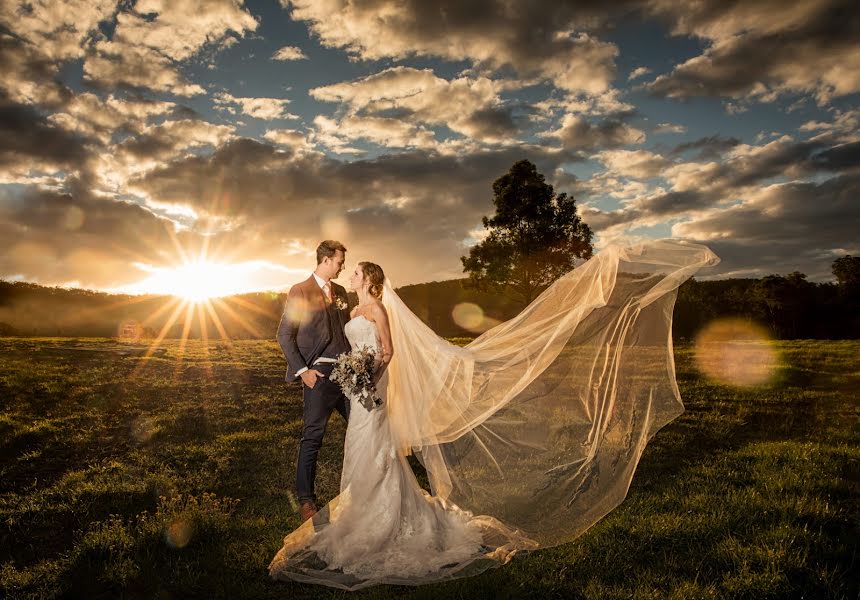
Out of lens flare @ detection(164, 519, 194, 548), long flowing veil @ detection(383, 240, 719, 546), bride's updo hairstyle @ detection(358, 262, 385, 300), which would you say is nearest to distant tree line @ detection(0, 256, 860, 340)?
long flowing veil @ detection(383, 240, 719, 546)

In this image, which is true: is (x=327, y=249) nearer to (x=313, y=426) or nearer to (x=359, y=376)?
(x=359, y=376)

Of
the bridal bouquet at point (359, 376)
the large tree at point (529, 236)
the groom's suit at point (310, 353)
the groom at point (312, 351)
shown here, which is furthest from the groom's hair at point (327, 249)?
the large tree at point (529, 236)

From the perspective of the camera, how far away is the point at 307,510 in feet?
22.9

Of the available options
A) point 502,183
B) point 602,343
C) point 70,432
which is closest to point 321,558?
point 602,343

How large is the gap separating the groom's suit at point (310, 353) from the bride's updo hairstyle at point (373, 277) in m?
0.71

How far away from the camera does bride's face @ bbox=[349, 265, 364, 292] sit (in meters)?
7.11

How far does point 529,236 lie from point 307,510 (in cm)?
2946

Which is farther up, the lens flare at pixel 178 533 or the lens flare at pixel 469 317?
the lens flare at pixel 469 317

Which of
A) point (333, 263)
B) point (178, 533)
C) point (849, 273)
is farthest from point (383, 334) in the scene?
point (849, 273)

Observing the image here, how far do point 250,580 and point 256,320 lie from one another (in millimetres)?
46060

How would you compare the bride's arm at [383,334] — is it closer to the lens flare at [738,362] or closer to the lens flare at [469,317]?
the lens flare at [738,362]

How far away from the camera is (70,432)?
11422 millimetres

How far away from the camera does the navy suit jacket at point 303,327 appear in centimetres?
715

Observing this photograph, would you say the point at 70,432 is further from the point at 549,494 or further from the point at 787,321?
the point at 787,321
